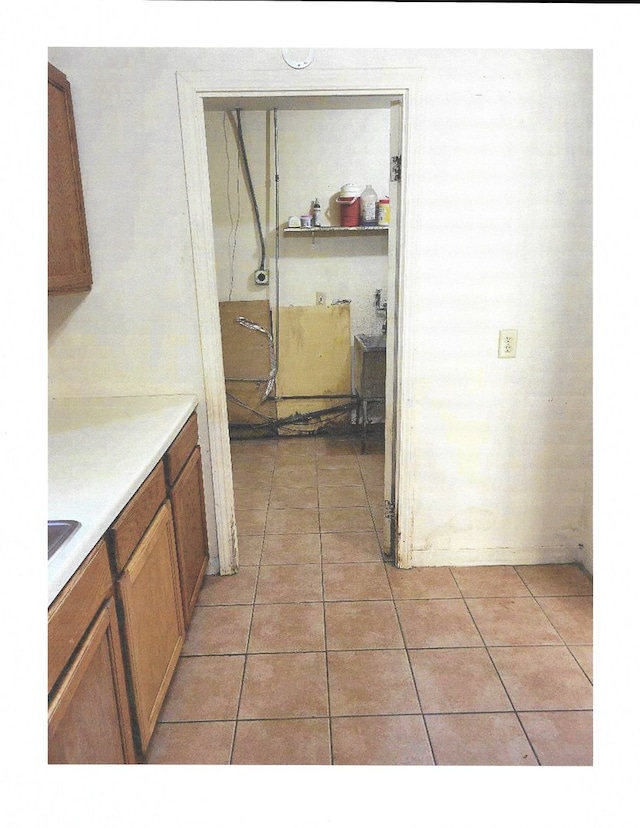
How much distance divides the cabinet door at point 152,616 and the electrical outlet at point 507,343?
4.61 feet

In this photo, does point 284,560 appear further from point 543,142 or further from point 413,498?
point 543,142

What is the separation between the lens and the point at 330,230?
12.3 ft

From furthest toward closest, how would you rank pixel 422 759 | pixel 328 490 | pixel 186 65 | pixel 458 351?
1. pixel 328 490
2. pixel 458 351
3. pixel 186 65
4. pixel 422 759

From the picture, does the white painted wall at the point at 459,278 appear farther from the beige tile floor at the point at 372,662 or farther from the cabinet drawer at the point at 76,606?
the cabinet drawer at the point at 76,606

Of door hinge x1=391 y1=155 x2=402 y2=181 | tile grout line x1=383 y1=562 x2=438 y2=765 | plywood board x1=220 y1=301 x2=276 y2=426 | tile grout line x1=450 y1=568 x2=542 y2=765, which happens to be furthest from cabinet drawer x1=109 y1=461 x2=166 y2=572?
plywood board x1=220 y1=301 x2=276 y2=426

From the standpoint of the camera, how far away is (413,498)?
2270 mm

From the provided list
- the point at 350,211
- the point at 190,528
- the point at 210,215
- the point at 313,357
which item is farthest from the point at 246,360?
the point at 190,528

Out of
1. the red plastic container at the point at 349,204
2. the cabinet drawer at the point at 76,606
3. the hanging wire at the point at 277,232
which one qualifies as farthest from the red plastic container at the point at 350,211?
the cabinet drawer at the point at 76,606

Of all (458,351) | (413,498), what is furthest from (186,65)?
(413,498)

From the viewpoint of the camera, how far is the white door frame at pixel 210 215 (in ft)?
5.92

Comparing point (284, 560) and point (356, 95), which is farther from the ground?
point (356, 95)

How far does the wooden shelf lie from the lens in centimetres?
374

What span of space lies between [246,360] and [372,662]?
2646mm
